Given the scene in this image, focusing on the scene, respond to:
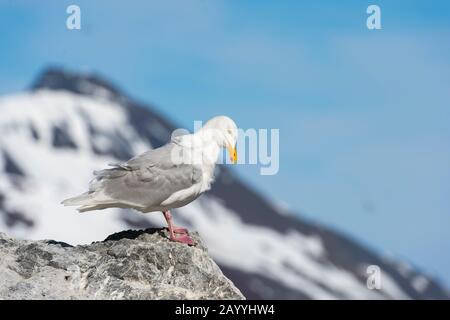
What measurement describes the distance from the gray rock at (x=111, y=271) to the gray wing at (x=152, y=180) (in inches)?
42.0

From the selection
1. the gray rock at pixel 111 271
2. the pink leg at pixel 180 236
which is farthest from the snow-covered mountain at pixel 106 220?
the gray rock at pixel 111 271

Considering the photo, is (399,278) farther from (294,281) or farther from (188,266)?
(188,266)

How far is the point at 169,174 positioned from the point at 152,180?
37 centimetres

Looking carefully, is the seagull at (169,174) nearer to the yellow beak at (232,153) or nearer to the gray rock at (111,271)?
the yellow beak at (232,153)

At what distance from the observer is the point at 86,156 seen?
187250mm

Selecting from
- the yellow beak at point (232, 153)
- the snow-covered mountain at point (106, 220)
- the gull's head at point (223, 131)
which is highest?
the gull's head at point (223, 131)

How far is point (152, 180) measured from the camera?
21516mm

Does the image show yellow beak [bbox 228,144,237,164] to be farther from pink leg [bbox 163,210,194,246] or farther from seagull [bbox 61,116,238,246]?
pink leg [bbox 163,210,194,246]

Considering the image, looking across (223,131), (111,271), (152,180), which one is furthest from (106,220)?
(111,271)

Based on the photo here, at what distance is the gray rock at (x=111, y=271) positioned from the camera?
60.0 ft

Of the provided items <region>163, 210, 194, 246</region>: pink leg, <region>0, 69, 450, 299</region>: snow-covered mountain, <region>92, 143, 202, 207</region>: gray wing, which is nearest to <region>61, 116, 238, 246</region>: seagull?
<region>92, 143, 202, 207</region>: gray wing

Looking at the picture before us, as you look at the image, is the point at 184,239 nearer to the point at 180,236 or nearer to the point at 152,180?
the point at 180,236

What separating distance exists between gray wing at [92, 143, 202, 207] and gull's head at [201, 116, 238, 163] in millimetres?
631
